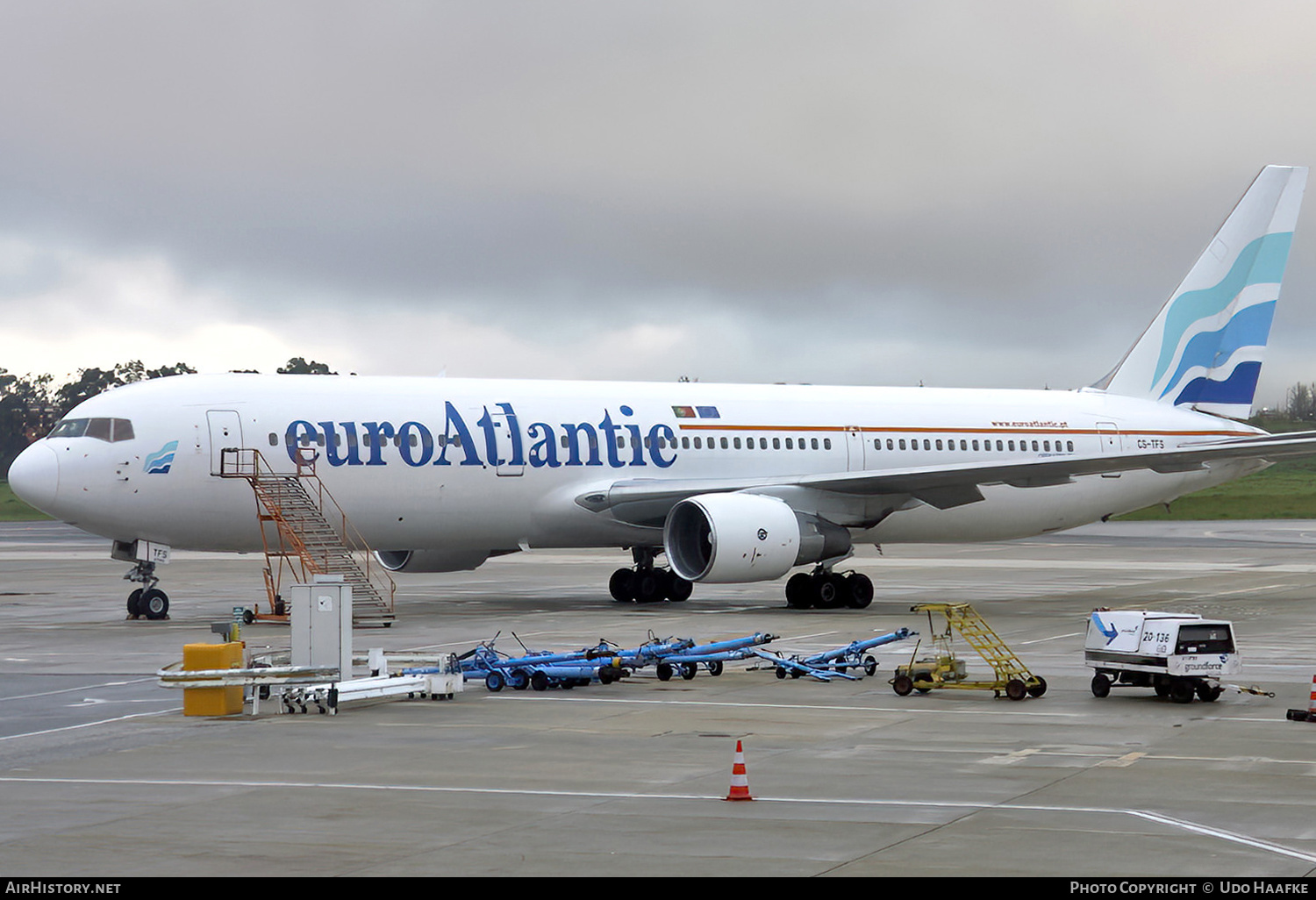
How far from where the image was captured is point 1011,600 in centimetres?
3111

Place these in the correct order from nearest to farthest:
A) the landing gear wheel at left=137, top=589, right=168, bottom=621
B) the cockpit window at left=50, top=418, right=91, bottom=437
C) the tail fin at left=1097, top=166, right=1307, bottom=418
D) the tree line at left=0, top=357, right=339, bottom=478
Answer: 1. the cockpit window at left=50, top=418, right=91, bottom=437
2. the landing gear wheel at left=137, top=589, right=168, bottom=621
3. the tail fin at left=1097, top=166, right=1307, bottom=418
4. the tree line at left=0, top=357, right=339, bottom=478

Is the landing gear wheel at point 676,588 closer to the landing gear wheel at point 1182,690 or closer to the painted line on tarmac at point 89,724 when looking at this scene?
the landing gear wheel at point 1182,690

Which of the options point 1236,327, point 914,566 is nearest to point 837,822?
point 1236,327

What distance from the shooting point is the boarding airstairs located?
25.6 metres

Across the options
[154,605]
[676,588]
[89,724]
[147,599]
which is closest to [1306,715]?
[89,724]

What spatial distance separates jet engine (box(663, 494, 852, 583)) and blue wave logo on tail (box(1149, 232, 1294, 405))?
1237 centimetres

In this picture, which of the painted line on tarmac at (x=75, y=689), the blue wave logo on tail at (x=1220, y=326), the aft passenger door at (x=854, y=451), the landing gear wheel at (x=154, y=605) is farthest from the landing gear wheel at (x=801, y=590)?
the painted line on tarmac at (x=75, y=689)

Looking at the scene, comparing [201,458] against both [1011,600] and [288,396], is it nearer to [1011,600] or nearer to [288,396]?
[288,396]

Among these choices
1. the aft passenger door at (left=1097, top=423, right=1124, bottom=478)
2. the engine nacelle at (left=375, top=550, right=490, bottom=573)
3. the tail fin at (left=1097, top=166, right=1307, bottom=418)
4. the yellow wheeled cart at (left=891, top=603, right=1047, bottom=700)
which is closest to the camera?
the yellow wheeled cart at (left=891, top=603, right=1047, bottom=700)

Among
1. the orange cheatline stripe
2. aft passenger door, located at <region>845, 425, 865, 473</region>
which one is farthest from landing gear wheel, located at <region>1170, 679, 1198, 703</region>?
aft passenger door, located at <region>845, 425, 865, 473</region>

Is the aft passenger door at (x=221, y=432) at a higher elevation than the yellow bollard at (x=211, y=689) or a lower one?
higher

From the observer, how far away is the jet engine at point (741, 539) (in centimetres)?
2686

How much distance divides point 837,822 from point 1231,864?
7.97 feet

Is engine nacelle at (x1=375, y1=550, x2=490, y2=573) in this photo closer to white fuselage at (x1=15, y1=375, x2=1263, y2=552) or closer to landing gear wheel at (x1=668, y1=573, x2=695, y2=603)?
white fuselage at (x1=15, y1=375, x2=1263, y2=552)
